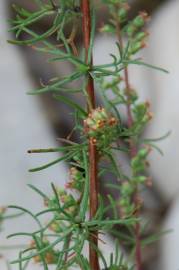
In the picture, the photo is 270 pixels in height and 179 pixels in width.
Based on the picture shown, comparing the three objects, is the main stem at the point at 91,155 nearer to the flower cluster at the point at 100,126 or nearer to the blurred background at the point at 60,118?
the flower cluster at the point at 100,126

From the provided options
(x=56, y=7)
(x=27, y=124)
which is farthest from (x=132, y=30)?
(x=27, y=124)

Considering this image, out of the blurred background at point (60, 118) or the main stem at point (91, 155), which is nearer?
the main stem at point (91, 155)

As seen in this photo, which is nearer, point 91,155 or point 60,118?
point 91,155

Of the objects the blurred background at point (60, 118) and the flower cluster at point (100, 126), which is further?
the blurred background at point (60, 118)

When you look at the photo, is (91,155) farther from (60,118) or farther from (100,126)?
(60,118)

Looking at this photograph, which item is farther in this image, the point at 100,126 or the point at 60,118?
the point at 60,118

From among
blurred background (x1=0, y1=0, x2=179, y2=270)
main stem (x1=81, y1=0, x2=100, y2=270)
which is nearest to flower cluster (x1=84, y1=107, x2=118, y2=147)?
main stem (x1=81, y1=0, x2=100, y2=270)

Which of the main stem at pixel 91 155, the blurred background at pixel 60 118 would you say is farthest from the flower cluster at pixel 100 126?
the blurred background at pixel 60 118

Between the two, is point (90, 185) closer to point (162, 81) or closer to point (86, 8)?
point (86, 8)

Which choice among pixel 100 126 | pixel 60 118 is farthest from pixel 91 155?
pixel 60 118
